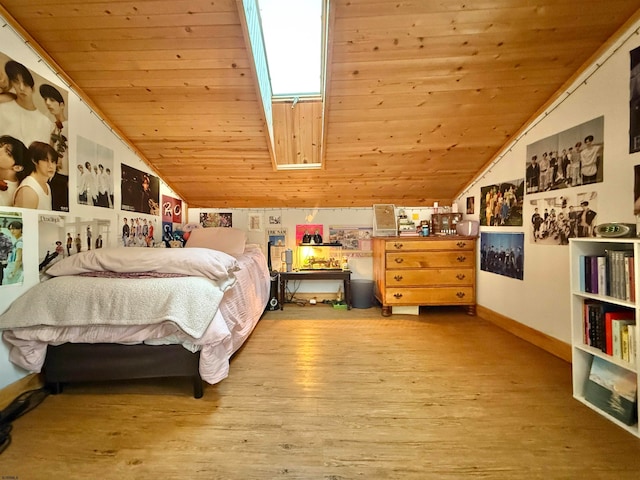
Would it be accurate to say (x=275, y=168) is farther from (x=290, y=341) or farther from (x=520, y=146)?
(x=520, y=146)

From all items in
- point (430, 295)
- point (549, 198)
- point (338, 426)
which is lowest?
point (338, 426)

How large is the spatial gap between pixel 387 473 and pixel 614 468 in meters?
0.92

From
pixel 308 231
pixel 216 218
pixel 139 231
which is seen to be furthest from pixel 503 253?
pixel 139 231

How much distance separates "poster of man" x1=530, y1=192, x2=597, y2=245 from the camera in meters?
1.92

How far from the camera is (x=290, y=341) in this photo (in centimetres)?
251

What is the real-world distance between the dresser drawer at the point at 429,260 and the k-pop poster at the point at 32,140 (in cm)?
296

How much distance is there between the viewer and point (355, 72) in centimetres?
215

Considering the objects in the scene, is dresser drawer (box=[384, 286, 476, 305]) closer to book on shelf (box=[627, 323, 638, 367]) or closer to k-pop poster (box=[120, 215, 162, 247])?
book on shelf (box=[627, 323, 638, 367])

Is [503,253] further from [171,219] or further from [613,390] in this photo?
[171,219]

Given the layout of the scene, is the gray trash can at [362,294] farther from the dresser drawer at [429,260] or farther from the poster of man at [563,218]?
the poster of man at [563,218]

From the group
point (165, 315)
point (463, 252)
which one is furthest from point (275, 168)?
point (463, 252)

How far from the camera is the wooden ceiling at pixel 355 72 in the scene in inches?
69.7

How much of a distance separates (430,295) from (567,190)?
160 cm

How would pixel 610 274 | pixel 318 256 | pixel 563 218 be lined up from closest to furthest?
pixel 610 274
pixel 563 218
pixel 318 256
